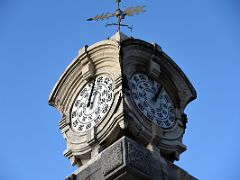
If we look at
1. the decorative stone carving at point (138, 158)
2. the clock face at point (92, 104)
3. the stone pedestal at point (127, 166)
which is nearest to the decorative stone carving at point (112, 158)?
the stone pedestal at point (127, 166)

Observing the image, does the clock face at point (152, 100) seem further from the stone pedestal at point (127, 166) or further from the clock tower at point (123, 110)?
the stone pedestal at point (127, 166)

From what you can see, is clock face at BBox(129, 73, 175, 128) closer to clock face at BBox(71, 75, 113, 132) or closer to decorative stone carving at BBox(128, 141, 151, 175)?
clock face at BBox(71, 75, 113, 132)

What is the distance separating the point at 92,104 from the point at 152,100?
1553 mm

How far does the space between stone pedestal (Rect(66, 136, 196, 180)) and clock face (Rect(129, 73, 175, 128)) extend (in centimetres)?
123

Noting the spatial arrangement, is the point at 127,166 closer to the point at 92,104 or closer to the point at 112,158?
the point at 112,158

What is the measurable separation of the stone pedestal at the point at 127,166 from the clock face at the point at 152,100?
4.03ft

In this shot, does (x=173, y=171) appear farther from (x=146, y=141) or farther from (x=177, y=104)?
(x=177, y=104)

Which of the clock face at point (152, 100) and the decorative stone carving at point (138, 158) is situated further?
the clock face at point (152, 100)

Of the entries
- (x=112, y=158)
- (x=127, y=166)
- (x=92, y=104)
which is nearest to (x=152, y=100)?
(x=92, y=104)

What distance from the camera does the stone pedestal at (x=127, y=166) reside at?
15.0 metres

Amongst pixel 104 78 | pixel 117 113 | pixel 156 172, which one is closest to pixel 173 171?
pixel 156 172

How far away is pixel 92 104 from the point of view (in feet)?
57.6

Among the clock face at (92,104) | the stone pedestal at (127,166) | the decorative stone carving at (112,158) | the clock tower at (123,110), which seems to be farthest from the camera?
the clock face at (92,104)

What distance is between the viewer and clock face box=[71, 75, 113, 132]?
17094mm
